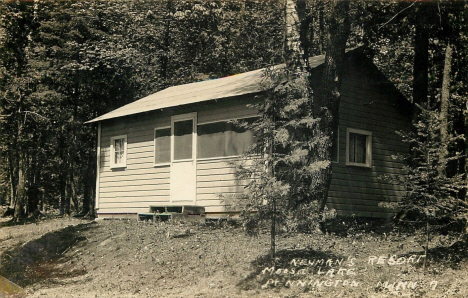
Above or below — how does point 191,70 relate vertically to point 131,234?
above

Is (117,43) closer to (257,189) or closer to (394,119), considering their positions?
(394,119)

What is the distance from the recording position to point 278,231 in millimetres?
11164

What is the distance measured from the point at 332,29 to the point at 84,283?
8.27 meters

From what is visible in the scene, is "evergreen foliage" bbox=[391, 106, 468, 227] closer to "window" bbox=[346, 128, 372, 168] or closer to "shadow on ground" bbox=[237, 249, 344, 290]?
"shadow on ground" bbox=[237, 249, 344, 290]

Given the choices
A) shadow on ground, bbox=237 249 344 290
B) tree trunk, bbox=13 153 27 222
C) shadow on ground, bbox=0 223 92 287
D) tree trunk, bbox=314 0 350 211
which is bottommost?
shadow on ground, bbox=0 223 92 287

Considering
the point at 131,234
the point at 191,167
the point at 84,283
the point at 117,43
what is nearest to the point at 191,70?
the point at 117,43

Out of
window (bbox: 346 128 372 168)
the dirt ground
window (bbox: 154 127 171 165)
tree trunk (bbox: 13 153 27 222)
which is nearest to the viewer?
the dirt ground

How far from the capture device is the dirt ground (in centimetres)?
984

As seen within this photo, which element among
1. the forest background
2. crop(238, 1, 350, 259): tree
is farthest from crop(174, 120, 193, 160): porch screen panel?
crop(238, 1, 350, 259): tree

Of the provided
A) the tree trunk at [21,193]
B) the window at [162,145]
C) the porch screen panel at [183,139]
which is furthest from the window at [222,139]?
the tree trunk at [21,193]

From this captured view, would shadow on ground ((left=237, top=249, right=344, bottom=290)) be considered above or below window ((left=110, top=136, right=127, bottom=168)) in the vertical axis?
below

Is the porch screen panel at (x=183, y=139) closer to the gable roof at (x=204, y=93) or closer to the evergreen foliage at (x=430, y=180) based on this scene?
the gable roof at (x=204, y=93)

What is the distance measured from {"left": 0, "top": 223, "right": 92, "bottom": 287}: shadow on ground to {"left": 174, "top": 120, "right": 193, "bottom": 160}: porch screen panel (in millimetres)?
3695

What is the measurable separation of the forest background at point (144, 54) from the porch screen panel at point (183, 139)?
3914 millimetres
